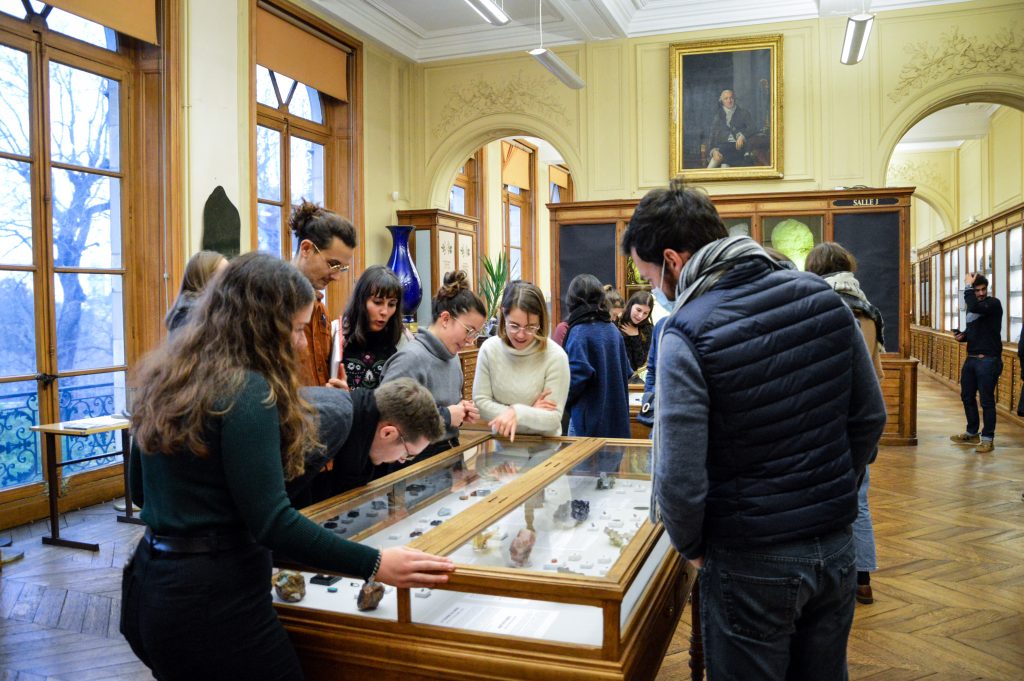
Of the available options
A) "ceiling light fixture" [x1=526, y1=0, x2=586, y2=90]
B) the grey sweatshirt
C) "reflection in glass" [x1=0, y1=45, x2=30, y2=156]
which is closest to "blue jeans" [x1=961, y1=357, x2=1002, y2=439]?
"ceiling light fixture" [x1=526, y1=0, x2=586, y2=90]

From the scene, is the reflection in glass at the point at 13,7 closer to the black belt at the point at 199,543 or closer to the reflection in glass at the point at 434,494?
the reflection in glass at the point at 434,494

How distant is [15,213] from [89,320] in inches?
36.0

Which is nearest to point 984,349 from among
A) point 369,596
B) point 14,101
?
point 369,596

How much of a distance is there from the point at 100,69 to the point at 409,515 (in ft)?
17.1

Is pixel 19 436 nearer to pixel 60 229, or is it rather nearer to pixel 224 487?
pixel 60 229

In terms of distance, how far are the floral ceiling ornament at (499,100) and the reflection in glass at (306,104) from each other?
71.4 inches

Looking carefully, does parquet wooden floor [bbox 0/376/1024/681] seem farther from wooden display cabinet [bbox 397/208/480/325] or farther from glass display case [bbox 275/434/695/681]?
wooden display cabinet [bbox 397/208/480/325]

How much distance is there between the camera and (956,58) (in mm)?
8523

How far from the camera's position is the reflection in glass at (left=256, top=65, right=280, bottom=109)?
25.5ft

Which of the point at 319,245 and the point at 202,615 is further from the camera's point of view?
the point at 319,245

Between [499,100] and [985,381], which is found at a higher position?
[499,100]

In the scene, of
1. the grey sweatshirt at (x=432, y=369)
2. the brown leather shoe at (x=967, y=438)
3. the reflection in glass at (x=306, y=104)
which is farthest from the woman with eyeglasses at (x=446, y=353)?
the brown leather shoe at (x=967, y=438)

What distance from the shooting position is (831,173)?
8.88 metres

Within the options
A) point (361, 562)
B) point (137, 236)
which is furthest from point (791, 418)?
point (137, 236)
